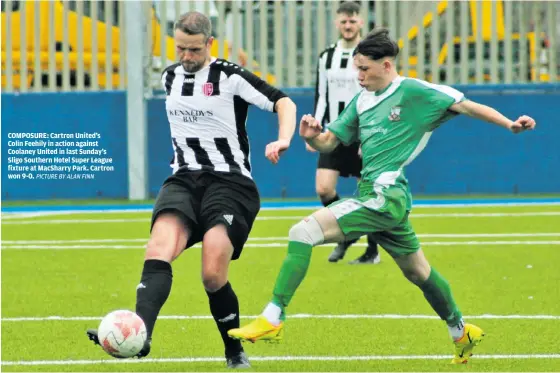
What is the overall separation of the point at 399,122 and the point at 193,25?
1.27 metres

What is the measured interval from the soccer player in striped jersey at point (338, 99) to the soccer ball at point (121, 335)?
5708 mm

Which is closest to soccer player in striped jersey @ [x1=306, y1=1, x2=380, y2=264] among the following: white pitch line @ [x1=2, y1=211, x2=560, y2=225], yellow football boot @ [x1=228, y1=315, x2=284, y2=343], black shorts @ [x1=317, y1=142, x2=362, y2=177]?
black shorts @ [x1=317, y1=142, x2=362, y2=177]

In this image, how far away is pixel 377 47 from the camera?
24.5 feet

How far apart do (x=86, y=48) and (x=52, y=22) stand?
0.66 m

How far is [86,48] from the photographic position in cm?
2070

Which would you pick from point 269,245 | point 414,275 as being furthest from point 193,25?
point 269,245

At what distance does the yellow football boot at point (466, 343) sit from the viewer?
7.42 meters

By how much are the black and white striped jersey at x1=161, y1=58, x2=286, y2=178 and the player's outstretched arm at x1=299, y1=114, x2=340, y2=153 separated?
34 cm

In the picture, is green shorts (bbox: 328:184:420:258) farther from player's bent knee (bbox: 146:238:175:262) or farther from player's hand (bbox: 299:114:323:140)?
player's bent knee (bbox: 146:238:175:262)

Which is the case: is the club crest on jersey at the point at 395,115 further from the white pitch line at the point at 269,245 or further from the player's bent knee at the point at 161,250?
the white pitch line at the point at 269,245

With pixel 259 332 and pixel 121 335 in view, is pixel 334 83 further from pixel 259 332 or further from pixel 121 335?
pixel 121 335

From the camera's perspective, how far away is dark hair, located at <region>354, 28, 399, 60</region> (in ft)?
24.5

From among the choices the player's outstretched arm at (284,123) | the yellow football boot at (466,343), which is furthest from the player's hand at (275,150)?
the yellow football boot at (466,343)

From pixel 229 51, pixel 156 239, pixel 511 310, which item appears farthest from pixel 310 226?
pixel 229 51
